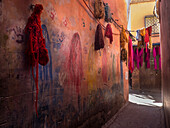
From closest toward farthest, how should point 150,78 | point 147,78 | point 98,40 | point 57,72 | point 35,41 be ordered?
point 35,41, point 57,72, point 98,40, point 150,78, point 147,78

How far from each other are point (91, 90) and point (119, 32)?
13.4 ft

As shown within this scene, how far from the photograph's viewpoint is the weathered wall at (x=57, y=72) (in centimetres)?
183

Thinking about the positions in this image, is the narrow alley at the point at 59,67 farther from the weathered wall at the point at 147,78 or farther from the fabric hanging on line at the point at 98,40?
the weathered wall at the point at 147,78

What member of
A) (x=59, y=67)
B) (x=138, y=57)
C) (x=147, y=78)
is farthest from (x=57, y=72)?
(x=147, y=78)

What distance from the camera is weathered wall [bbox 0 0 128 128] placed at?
1831mm

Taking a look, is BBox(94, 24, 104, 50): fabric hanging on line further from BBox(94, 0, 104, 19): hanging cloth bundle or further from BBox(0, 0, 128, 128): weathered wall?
BBox(94, 0, 104, 19): hanging cloth bundle

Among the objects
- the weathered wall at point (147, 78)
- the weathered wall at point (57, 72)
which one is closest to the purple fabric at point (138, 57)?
the weathered wall at point (147, 78)

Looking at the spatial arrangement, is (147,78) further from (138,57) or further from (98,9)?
(98,9)

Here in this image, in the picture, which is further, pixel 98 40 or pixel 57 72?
pixel 98 40

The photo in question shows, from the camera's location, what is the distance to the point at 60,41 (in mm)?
2789

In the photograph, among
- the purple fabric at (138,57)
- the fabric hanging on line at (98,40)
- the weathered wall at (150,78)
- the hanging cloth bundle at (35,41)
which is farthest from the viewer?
the weathered wall at (150,78)

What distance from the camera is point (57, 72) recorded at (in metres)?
2.70

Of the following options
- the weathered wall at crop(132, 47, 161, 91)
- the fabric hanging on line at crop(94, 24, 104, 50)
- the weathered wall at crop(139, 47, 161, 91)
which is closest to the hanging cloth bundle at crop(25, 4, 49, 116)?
the fabric hanging on line at crop(94, 24, 104, 50)

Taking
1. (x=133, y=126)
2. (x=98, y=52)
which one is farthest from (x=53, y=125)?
(x=133, y=126)
